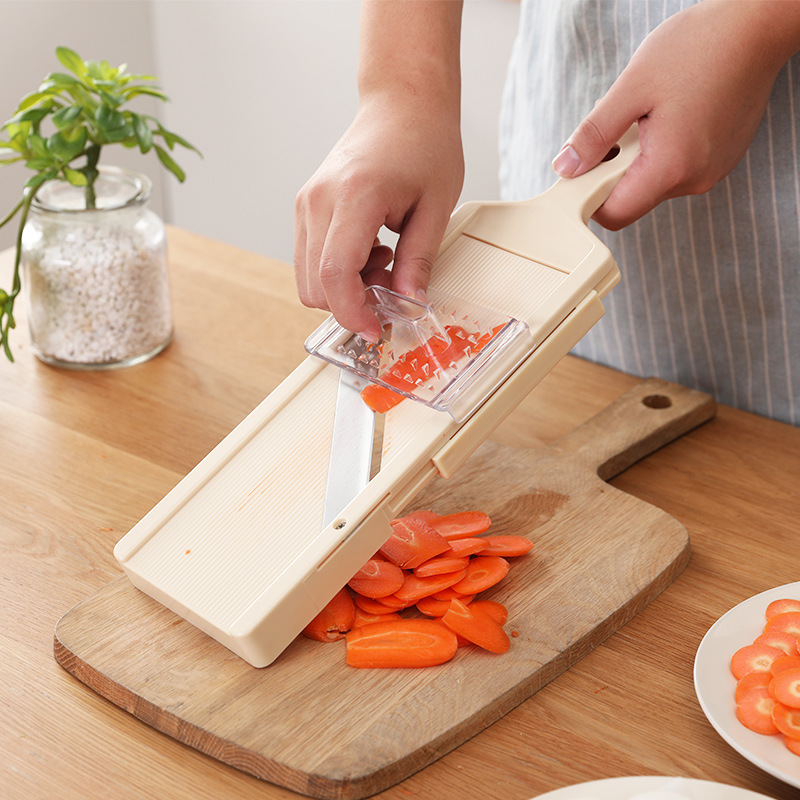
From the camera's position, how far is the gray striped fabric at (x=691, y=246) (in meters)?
1.09

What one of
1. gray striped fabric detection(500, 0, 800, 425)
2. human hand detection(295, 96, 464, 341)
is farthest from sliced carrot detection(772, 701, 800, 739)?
gray striped fabric detection(500, 0, 800, 425)

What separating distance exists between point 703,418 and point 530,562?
0.39m

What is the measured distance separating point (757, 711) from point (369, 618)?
1.06 ft

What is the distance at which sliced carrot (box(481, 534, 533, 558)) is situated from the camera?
88cm

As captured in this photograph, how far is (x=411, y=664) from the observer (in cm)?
77

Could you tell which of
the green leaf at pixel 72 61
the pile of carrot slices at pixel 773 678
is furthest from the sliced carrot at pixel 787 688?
the green leaf at pixel 72 61

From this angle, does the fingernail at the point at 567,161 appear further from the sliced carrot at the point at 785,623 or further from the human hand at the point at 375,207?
the sliced carrot at the point at 785,623

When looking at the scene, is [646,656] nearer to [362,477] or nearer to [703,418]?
[362,477]

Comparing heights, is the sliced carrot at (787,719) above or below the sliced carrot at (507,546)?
above

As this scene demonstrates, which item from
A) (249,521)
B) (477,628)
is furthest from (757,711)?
(249,521)

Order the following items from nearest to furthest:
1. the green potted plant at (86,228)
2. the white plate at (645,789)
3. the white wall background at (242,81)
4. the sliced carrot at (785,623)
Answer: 1. the white plate at (645,789)
2. the sliced carrot at (785,623)
3. the green potted plant at (86,228)
4. the white wall background at (242,81)

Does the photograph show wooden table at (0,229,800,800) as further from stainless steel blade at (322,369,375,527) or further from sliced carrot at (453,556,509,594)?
stainless steel blade at (322,369,375,527)

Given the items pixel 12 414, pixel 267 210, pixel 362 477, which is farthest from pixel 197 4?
pixel 362 477

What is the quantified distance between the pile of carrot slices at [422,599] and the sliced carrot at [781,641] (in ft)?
0.68
